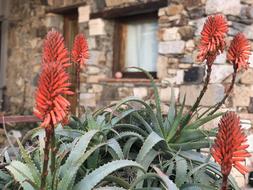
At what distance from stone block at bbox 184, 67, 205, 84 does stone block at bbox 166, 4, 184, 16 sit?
1.85 ft

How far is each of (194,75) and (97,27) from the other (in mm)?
1539

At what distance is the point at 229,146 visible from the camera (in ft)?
2.76

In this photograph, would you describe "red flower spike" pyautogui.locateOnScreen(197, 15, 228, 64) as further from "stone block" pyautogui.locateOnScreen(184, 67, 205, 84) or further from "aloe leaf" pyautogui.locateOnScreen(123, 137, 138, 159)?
"stone block" pyautogui.locateOnScreen(184, 67, 205, 84)

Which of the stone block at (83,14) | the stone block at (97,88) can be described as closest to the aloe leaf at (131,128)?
the stone block at (97,88)

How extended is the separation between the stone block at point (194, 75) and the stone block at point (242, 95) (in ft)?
1.01

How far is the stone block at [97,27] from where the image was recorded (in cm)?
469

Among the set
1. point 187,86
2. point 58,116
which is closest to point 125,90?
point 187,86

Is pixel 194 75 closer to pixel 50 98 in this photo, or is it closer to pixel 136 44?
pixel 136 44

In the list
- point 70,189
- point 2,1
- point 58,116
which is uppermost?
point 2,1

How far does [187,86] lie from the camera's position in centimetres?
372

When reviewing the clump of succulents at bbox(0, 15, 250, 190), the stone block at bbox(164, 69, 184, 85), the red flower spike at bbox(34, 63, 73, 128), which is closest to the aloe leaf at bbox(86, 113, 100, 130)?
the clump of succulents at bbox(0, 15, 250, 190)

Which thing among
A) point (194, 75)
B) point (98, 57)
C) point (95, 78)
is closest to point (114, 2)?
point (98, 57)

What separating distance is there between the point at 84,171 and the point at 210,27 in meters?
0.61

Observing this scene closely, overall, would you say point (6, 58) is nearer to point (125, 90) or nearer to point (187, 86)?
point (125, 90)
